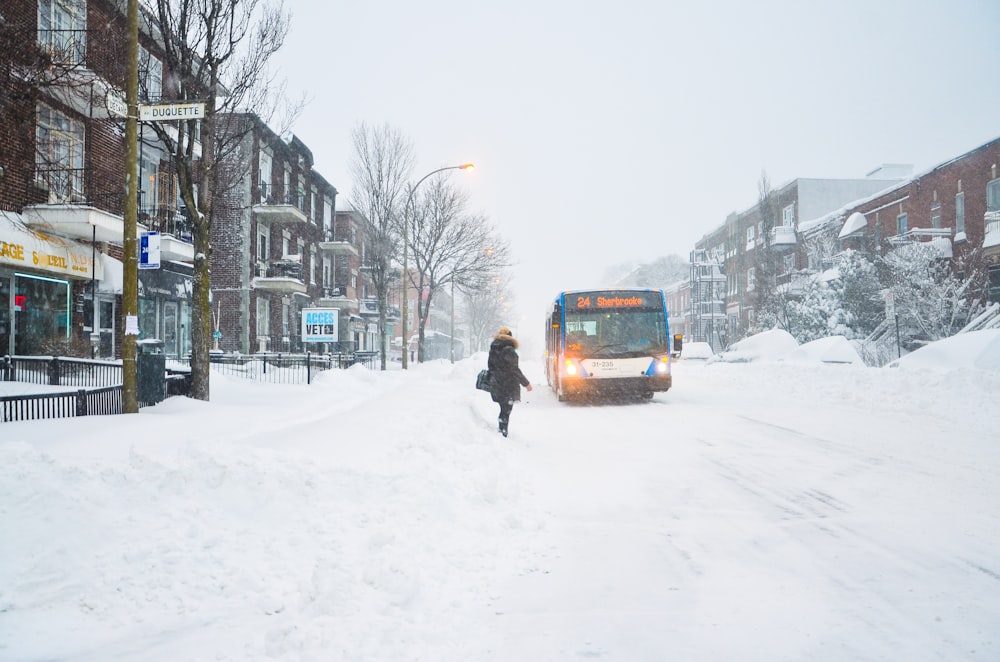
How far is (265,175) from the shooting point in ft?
98.5

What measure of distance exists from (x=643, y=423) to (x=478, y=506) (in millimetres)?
6413

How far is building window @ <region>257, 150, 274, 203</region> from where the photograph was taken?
1149 inches

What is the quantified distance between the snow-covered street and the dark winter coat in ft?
6.12

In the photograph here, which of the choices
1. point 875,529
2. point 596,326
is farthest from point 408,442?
point 596,326

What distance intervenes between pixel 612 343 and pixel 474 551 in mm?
10643

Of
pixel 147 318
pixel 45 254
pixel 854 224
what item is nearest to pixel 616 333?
pixel 45 254

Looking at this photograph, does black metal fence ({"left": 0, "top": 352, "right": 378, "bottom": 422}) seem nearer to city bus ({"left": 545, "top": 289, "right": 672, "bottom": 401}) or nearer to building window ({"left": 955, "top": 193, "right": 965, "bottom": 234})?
city bus ({"left": 545, "top": 289, "right": 672, "bottom": 401})

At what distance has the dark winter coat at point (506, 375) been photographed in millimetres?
9586

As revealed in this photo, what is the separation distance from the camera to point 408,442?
7004mm

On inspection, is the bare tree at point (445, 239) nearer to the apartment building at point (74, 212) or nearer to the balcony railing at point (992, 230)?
the apartment building at point (74, 212)

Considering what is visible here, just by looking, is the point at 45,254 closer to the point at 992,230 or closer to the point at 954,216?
the point at 992,230

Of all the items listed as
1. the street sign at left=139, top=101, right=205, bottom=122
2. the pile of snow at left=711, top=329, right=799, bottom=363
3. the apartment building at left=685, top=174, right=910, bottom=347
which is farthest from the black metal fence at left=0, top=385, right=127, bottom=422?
the apartment building at left=685, top=174, right=910, bottom=347

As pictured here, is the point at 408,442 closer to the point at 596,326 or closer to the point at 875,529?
the point at 875,529

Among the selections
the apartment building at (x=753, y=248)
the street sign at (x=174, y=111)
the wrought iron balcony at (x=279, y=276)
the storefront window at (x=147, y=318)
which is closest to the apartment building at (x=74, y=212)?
the storefront window at (x=147, y=318)
